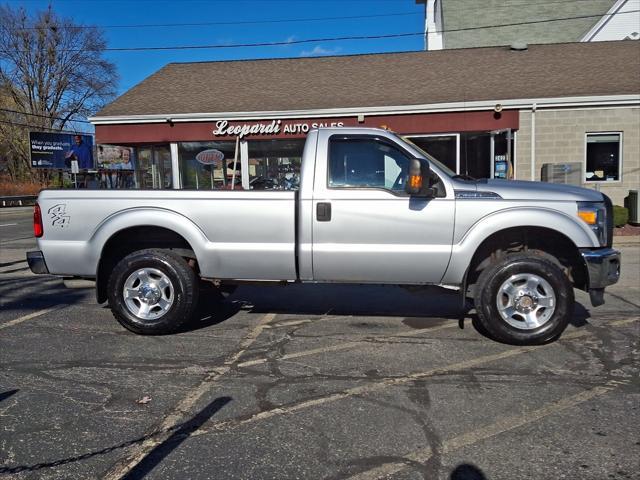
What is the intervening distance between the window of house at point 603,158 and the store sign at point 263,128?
7.12 metres

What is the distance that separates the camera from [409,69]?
1923 cm

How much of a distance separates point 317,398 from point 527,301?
A: 2323 mm

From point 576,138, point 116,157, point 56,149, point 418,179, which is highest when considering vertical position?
point 56,149

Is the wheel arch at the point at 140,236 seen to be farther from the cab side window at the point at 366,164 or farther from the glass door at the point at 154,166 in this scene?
the glass door at the point at 154,166

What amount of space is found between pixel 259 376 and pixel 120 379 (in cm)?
110

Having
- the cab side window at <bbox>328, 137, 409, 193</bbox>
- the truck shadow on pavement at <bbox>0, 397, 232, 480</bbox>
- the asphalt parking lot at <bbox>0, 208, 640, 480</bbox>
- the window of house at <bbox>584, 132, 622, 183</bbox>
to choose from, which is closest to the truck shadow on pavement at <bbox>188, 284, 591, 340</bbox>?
the asphalt parking lot at <bbox>0, 208, 640, 480</bbox>

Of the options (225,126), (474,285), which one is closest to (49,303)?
(474,285)

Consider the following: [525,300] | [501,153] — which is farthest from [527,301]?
[501,153]

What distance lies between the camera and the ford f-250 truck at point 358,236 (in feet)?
16.9

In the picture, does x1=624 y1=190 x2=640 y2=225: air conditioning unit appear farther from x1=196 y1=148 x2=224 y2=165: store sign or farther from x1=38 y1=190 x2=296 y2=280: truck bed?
x1=38 y1=190 x2=296 y2=280: truck bed

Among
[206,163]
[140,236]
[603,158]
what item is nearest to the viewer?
[140,236]

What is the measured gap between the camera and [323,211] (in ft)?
17.4

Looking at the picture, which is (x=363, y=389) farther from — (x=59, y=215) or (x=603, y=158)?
(x=603, y=158)

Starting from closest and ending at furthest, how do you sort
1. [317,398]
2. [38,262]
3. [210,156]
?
[317,398] < [38,262] < [210,156]
